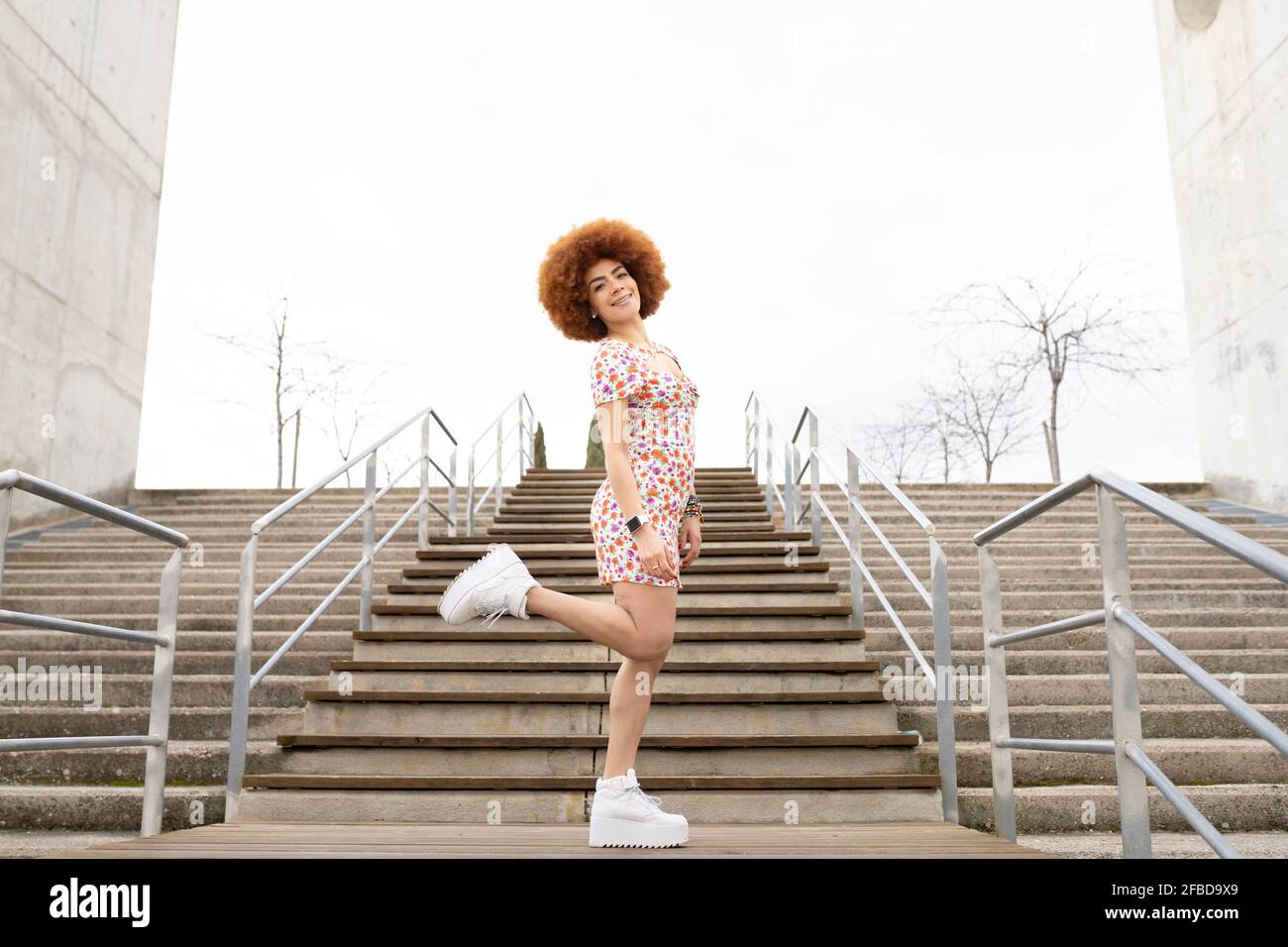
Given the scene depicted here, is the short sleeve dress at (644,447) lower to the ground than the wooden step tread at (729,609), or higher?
higher

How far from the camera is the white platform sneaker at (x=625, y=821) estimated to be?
7.59ft

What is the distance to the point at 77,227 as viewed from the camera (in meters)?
7.70

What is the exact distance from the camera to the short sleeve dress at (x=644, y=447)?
235 cm

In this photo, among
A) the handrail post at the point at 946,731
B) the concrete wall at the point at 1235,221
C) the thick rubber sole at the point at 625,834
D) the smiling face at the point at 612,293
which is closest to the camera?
the thick rubber sole at the point at 625,834

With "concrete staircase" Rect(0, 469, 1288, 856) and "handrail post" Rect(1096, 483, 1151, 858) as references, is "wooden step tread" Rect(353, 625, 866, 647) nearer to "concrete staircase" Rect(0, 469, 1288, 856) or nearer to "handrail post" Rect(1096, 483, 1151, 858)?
"concrete staircase" Rect(0, 469, 1288, 856)

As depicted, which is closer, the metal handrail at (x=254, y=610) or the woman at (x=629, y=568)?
the woman at (x=629, y=568)

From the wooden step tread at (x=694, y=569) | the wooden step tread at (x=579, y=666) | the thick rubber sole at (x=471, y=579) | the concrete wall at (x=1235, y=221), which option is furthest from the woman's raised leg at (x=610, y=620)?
the concrete wall at (x=1235, y=221)

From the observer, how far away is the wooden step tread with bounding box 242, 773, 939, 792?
10.8 feet

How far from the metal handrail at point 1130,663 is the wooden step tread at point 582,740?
894 mm

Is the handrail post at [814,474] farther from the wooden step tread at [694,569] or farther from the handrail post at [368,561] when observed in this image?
the handrail post at [368,561]

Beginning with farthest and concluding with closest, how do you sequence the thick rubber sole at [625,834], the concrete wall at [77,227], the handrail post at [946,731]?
the concrete wall at [77,227], the handrail post at [946,731], the thick rubber sole at [625,834]

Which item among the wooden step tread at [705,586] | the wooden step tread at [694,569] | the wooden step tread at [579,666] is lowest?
the wooden step tread at [579,666]

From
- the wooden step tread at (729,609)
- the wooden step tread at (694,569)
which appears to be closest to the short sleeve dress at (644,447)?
the wooden step tread at (729,609)

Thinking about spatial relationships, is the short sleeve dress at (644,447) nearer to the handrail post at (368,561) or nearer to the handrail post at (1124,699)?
the handrail post at (1124,699)
